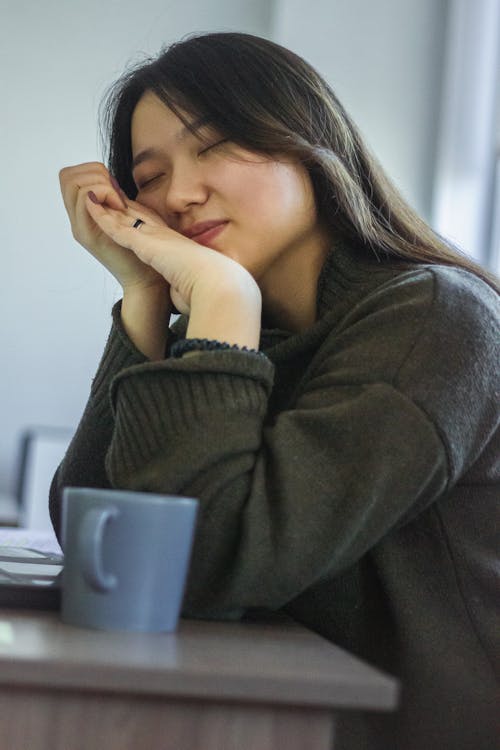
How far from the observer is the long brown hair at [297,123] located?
3.77 feet

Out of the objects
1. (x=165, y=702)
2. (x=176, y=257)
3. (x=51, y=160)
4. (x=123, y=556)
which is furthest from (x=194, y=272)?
(x=51, y=160)

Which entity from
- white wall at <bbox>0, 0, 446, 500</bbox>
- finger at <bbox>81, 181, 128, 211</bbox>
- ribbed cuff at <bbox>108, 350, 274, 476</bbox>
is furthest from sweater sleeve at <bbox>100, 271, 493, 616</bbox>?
white wall at <bbox>0, 0, 446, 500</bbox>

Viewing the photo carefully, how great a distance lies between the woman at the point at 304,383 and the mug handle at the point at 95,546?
155 mm

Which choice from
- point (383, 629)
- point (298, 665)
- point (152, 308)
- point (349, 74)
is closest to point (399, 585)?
point (383, 629)

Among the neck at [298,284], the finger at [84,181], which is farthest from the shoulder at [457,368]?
the finger at [84,181]

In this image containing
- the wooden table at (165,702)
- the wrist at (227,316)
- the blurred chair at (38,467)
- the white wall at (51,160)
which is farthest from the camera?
the white wall at (51,160)

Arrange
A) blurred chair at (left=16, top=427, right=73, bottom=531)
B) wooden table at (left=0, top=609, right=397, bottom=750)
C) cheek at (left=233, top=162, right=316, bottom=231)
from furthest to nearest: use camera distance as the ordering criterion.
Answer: blurred chair at (left=16, top=427, right=73, bottom=531) < cheek at (left=233, top=162, right=316, bottom=231) < wooden table at (left=0, top=609, right=397, bottom=750)

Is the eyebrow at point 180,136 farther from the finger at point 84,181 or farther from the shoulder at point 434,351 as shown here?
the shoulder at point 434,351

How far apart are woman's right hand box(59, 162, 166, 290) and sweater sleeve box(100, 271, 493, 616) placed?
36cm

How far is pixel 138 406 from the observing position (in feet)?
2.84

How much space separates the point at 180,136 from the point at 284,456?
1.55ft

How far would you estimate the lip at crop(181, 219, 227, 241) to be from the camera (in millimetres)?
1164

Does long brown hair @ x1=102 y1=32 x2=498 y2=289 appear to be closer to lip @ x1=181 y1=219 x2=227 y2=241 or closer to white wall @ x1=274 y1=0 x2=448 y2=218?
lip @ x1=181 y1=219 x2=227 y2=241

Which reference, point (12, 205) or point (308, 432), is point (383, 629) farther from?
point (12, 205)
